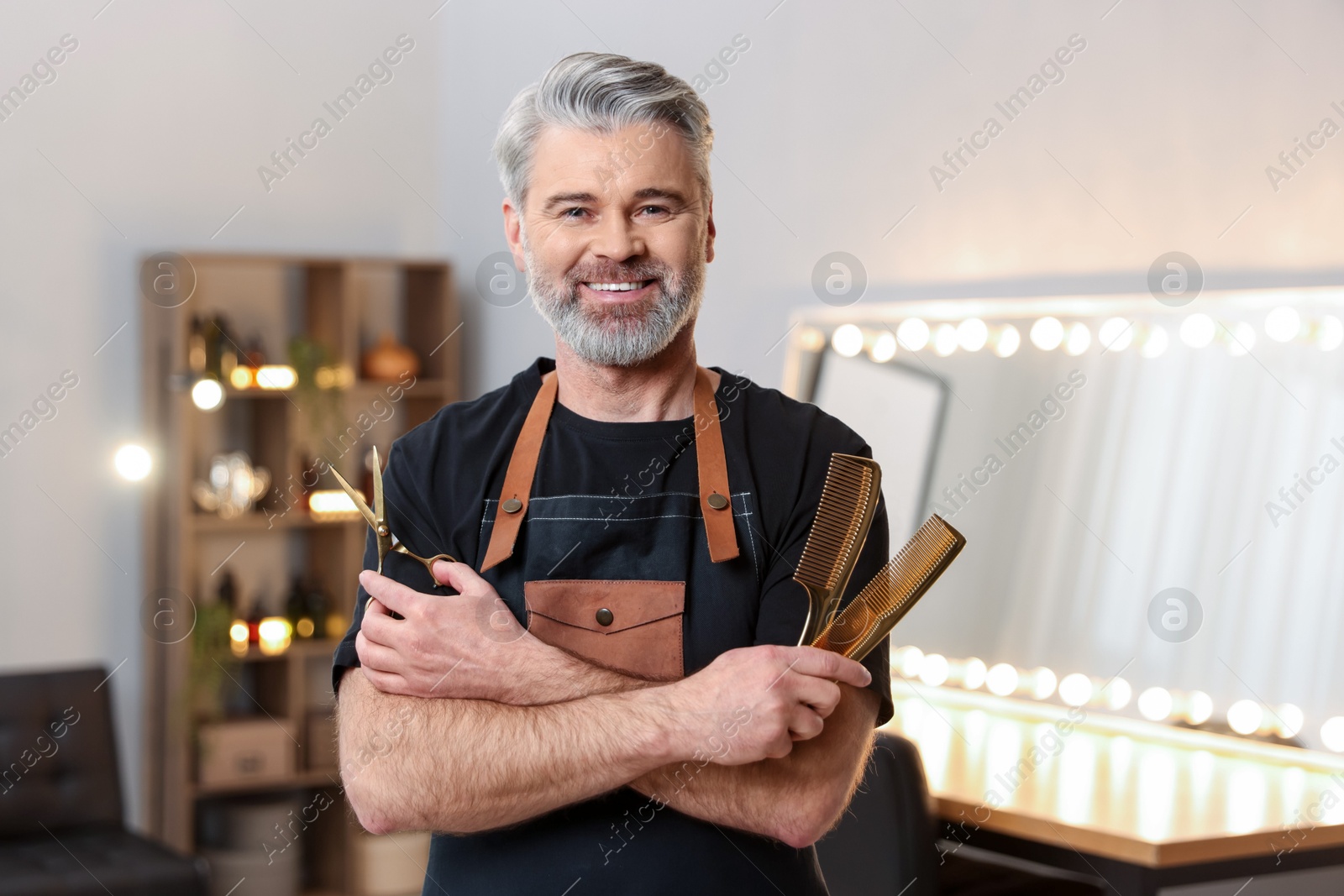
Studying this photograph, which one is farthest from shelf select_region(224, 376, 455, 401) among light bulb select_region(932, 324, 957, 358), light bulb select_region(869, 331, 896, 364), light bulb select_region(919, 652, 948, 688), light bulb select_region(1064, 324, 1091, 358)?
light bulb select_region(1064, 324, 1091, 358)

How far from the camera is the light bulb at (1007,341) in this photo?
283 cm

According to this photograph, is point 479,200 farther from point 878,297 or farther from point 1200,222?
point 1200,222

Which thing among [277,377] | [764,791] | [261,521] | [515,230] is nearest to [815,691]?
[764,791]

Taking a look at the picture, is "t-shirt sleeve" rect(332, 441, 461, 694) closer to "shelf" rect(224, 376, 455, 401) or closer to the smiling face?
the smiling face

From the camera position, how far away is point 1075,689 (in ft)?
8.75

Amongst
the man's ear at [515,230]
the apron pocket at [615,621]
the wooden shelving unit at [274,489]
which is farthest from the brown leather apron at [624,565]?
the wooden shelving unit at [274,489]

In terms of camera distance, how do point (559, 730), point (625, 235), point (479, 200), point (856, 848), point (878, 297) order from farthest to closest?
1. point (479, 200)
2. point (878, 297)
3. point (856, 848)
4. point (625, 235)
5. point (559, 730)

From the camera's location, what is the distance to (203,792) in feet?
12.8

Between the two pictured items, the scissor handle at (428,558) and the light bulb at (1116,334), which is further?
the light bulb at (1116,334)

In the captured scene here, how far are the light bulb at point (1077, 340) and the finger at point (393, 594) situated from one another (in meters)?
1.87

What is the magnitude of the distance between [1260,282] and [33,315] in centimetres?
337

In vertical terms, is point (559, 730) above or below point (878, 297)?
below

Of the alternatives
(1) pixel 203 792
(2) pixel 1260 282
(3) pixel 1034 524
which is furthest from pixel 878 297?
(1) pixel 203 792

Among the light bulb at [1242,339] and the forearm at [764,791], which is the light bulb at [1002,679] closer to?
the light bulb at [1242,339]
